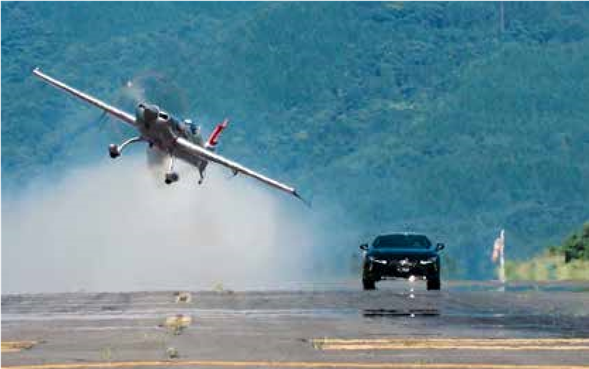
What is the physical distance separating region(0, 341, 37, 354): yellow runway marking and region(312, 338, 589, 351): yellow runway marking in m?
3.84

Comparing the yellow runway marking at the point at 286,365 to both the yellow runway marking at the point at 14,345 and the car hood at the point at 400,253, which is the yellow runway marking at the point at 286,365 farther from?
the car hood at the point at 400,253

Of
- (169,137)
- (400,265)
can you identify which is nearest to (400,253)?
(400,265)

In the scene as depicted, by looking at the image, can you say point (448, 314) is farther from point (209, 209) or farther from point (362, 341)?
point (209, 209)

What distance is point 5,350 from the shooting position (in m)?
27.0

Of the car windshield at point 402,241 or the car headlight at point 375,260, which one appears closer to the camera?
the car headlight at point 375,260

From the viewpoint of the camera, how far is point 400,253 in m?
57.0

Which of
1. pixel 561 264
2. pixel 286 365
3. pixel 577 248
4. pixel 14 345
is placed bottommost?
pixel 286 365

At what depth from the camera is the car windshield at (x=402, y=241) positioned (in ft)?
195

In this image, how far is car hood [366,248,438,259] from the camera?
186 ft

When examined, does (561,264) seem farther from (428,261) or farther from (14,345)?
(14,345)

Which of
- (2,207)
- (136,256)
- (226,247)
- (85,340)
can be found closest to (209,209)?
(226,247)

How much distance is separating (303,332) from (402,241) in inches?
1172

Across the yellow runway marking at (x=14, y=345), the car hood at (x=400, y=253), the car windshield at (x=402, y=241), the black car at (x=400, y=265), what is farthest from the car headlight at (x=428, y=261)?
the yellow runway marking at (x=14, y=345)

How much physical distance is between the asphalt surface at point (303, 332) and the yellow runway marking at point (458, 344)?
0.06 feet
